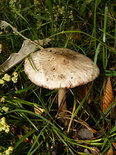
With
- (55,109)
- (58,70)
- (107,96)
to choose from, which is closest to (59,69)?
(58,70)

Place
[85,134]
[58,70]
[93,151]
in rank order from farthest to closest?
[85,134] → [93,151] → [58,70]

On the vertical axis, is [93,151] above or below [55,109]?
below

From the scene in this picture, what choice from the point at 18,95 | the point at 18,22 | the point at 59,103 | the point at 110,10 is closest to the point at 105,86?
the point at 59,103

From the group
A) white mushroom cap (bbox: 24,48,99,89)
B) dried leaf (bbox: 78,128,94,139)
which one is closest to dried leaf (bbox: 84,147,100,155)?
dried leaf (bbox: 78,128,94,139)

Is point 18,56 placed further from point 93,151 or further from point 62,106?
point 93,151

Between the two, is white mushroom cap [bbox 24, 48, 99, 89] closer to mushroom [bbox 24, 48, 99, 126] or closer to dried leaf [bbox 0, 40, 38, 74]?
mushroom [bbox 24, 48, 99, 126]

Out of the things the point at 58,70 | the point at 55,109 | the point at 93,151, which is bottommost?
the point at 93,151
